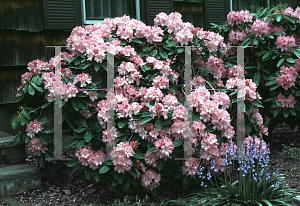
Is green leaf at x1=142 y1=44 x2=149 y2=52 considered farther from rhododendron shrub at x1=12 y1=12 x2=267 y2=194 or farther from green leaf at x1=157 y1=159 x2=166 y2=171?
green leaf at x1=157 y1=159 x2=166 y2=171

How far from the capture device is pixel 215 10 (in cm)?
432

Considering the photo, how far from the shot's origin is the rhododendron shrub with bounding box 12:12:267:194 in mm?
2408

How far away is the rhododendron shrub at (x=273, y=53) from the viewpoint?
329cm

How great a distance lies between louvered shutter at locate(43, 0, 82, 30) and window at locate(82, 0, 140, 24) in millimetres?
111

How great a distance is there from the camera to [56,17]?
342 cm

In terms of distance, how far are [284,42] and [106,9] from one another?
192 cm

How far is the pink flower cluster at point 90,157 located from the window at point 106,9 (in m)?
1.66

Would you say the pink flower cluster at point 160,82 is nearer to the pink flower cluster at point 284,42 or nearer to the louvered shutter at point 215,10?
the pink flower cluster at point 284,42

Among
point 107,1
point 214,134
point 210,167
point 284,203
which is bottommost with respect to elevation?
point 284,203

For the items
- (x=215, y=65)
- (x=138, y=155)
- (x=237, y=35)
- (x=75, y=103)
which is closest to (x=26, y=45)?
(x=75, y=103)

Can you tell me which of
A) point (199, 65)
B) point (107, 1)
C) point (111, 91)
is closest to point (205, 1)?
point (107, 1)

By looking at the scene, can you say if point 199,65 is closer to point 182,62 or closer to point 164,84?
point 182,62

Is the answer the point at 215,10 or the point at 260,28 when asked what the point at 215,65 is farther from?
the point at 215,10

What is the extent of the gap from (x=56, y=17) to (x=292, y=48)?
93.9 inches
